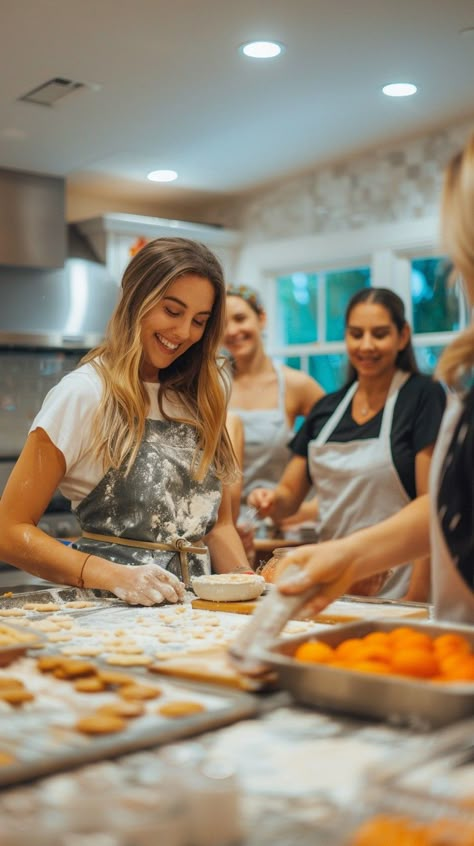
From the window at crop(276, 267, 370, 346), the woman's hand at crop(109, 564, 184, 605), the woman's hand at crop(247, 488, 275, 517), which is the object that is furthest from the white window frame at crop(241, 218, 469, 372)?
the woman's hand at crop(109, 564, 184, 605)

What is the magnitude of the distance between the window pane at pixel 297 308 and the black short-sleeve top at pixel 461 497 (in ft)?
12.6

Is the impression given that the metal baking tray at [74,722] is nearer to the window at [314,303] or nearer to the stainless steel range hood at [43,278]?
the stainless steel range hood at [43,278]

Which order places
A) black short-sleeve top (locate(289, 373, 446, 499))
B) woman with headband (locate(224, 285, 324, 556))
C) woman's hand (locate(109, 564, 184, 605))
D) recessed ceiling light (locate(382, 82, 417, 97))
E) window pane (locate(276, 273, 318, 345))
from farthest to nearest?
window pane (locate(276, 273, 318, 345)) → woman with headband (locate(224, 285, 324, 556)) → recessed ceiling light (locate(382, 82, 417, 97)) → black short-sleeve top (locate(289, 373, 446, 499)) → woman's hand (locate(109, 564, 184, 605))

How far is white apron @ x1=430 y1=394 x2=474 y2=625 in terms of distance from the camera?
119cm

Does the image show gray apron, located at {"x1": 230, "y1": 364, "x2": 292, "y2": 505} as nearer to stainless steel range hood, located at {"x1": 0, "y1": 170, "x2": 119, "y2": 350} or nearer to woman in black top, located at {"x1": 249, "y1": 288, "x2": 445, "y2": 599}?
woman in black top, located at {"x1": 249, "y1": 288, "x2": 445, "y2": 599}

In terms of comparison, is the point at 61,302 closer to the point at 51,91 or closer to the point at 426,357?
the point at 51,91

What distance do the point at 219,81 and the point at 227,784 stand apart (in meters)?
3.00

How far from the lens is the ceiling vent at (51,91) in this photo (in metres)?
3.25

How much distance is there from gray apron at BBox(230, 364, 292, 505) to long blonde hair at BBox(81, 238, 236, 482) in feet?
4.89

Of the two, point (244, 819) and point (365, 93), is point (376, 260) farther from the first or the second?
point (244, 819)

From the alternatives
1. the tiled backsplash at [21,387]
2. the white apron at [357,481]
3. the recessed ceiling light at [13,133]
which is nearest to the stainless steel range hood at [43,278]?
the tiled backsplash at [21,387]

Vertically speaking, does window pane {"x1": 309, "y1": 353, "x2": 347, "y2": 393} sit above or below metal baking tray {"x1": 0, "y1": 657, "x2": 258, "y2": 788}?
above

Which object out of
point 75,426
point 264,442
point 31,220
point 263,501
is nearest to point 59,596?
point 75,426

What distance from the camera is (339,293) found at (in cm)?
482
